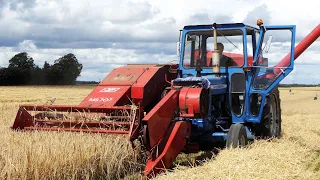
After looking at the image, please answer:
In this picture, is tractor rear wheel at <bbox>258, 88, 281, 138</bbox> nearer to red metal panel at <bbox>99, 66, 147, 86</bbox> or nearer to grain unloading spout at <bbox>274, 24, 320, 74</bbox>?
grain unloading spout at <bbox>274, 24, 320, 74</bbox>

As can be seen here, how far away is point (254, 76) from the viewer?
8.15 m

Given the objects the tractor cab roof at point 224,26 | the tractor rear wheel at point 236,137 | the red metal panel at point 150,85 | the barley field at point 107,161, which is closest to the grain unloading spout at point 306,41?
the tractor cab roof at point 224,26

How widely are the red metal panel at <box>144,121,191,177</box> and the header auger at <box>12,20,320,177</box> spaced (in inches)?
0.5

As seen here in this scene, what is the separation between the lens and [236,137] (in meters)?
7.06

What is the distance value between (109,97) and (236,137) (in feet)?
7.59

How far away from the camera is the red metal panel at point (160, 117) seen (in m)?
6.23

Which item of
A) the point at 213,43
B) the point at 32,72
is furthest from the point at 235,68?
the point at 32,72

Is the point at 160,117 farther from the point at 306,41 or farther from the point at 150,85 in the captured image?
the point at 306,41

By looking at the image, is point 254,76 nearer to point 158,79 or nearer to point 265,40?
point 265,40

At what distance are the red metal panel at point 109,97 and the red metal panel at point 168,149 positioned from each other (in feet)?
4.86

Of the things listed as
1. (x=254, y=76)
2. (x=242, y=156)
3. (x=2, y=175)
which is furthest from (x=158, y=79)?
(x=2, y=175)

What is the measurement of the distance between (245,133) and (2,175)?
3.88m

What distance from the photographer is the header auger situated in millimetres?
6746

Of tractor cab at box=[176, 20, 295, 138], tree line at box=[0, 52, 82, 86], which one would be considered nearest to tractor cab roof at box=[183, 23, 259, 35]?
tractor cab at box=[176, 20, 295, 138]
